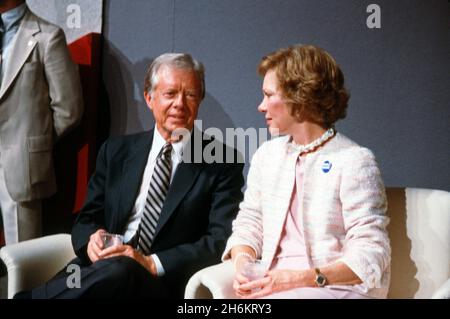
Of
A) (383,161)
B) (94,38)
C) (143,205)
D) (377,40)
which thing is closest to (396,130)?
(383,161)

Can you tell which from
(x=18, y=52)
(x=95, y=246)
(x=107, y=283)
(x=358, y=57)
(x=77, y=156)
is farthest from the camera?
(x=77, y=156)

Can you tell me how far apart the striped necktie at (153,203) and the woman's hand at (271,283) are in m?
0.54

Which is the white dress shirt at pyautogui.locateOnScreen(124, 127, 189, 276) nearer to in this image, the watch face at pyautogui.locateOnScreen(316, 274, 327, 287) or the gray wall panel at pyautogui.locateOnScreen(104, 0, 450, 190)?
the gray wall panel at pyautogui.locateOnScreen(104, 0, 450, 190)

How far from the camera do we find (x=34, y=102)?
106 inches

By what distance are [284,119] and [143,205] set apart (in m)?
0.71

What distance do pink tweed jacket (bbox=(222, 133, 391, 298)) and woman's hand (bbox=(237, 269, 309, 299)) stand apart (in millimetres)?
105

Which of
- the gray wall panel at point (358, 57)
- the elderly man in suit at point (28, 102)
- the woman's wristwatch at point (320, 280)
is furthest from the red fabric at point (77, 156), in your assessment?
the woman's wristwatch at point (320, 280)

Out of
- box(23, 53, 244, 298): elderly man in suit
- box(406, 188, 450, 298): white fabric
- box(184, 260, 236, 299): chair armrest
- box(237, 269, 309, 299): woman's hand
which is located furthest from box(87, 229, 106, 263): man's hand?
box(406, 188, 450, 298): white fabric

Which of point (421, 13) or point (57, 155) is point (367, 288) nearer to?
point (421, 13)

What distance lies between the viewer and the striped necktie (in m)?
2.33

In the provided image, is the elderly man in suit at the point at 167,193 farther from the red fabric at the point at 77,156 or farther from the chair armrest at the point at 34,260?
the red fabric at the point at 77,156

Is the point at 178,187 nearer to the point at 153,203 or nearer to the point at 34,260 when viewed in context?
the point at 153,203

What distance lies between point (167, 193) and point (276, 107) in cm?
60

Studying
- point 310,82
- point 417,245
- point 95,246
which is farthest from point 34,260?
point 417,245
